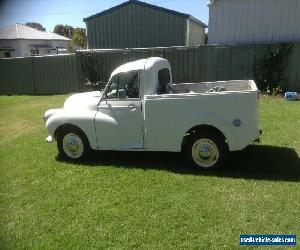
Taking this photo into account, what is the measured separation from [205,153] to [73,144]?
2.84m

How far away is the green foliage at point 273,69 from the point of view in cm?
1528

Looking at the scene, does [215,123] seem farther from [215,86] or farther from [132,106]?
[215,86]

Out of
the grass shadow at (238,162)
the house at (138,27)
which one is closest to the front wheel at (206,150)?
the grass shadow at (238,162)

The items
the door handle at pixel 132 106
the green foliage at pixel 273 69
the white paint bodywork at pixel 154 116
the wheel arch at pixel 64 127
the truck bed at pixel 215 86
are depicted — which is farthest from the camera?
the green foliage at pixel 273 69

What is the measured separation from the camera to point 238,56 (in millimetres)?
15906

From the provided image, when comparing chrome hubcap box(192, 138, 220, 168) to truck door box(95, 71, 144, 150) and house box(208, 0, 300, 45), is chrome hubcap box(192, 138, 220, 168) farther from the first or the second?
house box(208, 0, 300, 45)

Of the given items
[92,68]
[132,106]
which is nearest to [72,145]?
[132,106]

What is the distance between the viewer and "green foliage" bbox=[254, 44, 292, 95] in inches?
602

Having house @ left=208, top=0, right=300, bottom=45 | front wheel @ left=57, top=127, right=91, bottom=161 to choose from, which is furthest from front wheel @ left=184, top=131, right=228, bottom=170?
house @ left=208, top=0, right=300, bottom=45

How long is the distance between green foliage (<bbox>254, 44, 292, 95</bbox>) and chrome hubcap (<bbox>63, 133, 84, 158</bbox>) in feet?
33.9

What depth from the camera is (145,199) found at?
5.68m

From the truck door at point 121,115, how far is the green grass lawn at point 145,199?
512 millimetres

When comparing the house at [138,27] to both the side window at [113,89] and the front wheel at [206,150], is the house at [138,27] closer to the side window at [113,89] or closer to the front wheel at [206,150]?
the side window at [113,89]

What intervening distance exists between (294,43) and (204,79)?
13.3 feet
